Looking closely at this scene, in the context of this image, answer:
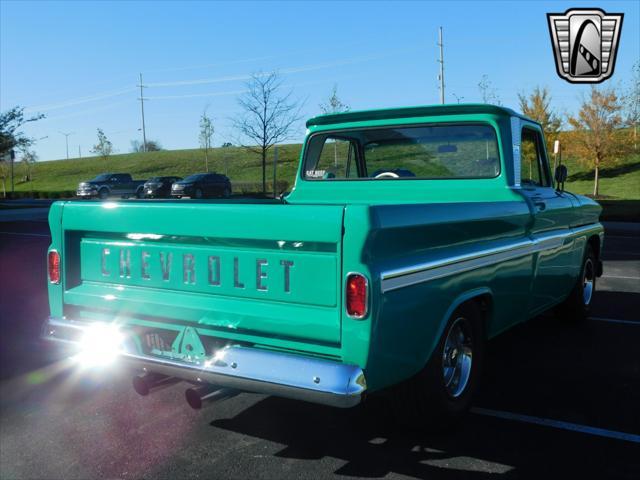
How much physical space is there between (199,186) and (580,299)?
31.4m

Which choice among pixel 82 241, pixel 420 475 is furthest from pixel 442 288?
pixel 82 241

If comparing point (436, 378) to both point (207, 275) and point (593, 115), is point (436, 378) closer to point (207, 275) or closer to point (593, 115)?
point (207, 275)

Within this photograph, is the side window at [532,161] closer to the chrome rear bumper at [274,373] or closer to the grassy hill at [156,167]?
the chrome rear bumper at [274,373]

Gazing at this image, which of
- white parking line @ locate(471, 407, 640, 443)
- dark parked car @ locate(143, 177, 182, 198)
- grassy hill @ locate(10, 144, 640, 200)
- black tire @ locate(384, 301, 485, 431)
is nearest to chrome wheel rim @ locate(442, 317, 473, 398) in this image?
black tire @ locate(384, 301, 485, 431)

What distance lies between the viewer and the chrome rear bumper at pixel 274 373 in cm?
267

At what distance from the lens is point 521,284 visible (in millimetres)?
4348

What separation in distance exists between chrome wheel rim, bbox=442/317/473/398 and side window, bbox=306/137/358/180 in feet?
7.30

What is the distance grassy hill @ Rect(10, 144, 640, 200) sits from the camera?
1686 inches

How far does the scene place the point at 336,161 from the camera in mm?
5582

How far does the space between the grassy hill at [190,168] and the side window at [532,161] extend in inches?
1442

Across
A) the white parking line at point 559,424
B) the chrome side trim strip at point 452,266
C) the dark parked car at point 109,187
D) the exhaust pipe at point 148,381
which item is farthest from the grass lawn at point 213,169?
the exhaust pipe at point 148,381

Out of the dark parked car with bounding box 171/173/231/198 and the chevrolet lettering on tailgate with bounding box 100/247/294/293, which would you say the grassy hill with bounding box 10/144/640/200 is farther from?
the chevrolet lettering on tailgate with bounding box 100/247/294/293

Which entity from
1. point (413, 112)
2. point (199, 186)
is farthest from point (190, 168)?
point (413, 112)

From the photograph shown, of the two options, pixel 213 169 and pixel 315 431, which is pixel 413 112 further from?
pixel 213 169
